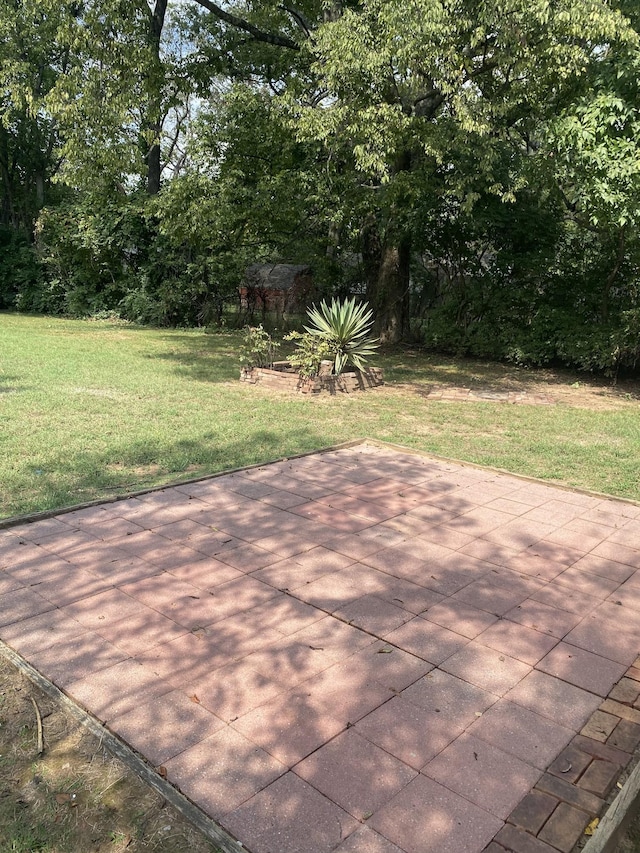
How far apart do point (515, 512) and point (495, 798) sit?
2864 mm

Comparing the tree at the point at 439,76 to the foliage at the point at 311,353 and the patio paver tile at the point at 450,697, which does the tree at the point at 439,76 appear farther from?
the patio paver tile at the point at 450,697

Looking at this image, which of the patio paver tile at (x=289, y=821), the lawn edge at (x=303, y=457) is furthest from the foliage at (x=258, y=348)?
the patio paver tile at (x=289, y=821)

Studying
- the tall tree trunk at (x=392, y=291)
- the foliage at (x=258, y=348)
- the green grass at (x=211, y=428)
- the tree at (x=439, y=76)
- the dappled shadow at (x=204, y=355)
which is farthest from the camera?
the tall tree trunk at (x=392, y=291)

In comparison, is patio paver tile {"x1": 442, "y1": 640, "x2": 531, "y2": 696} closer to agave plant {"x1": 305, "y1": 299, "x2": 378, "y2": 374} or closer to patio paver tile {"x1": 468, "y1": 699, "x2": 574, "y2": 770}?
patio paver tile {"x1": 468, "y1": 699, "x2": 574, "y2": 770}

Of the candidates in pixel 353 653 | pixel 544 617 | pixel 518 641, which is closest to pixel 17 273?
pixel 353 653

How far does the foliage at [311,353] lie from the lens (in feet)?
30.8

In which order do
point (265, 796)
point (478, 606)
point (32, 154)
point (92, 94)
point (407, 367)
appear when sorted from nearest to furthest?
point (265, 796) → point (478, 606) → point (92, 94) → point (407, 367) → point (32, 154)

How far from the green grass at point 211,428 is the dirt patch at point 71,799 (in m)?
2.42

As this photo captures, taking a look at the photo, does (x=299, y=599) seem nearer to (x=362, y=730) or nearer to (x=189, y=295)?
(x=362, y=730)

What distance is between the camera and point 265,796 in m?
2.08

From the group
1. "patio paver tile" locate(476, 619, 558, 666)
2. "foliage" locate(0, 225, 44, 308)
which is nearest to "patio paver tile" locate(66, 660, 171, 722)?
"patio paver tile" locate(476, 619, 558, 666)

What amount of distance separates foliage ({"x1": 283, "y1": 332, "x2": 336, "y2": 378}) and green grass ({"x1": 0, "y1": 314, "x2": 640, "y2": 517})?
546 millimetres

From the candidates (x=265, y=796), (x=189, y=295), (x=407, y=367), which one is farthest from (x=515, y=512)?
(x=189, y=295)

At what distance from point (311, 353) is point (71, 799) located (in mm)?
7773
